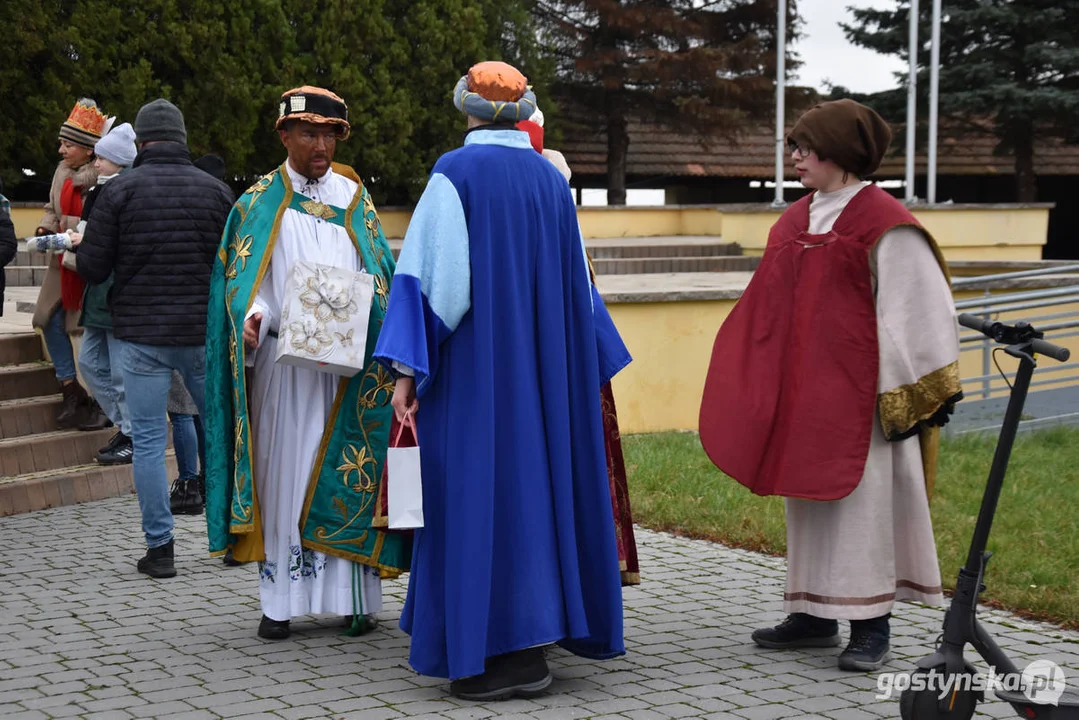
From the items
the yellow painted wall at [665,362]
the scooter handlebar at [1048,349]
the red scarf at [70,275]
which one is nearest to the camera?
the scooter handlebar at [1048,349]

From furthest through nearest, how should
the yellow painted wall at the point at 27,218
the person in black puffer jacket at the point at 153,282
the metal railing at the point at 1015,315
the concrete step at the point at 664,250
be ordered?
the concrete step at the point at 664,250 → the yellow painted wall at the point at 27,218 → the metal railing at the point at 1015,315 → the person in black puffer jacket at the point at 153,282

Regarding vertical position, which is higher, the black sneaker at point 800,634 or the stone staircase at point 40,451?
the stone staircase at point 40,451

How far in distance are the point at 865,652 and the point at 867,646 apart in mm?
23

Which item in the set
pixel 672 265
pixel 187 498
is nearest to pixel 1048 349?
pixel 187 498

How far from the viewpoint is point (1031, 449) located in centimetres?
1023

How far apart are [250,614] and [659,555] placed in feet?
6.78

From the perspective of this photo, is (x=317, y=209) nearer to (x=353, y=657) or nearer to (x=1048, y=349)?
(x=353, y=657)

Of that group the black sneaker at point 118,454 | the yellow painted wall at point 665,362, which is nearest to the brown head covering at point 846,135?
the black sneaker at point 118,454

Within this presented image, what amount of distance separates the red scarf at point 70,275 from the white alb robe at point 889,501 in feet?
15.4

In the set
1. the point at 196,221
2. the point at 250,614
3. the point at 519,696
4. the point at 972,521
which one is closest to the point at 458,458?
the point at 519,696

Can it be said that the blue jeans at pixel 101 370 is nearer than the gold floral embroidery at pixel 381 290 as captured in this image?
No

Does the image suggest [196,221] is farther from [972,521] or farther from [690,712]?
[972,521]

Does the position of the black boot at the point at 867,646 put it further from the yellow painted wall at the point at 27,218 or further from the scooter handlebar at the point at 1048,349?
the yellow painted wall at the point at 27,218

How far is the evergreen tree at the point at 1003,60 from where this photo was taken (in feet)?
86.7
